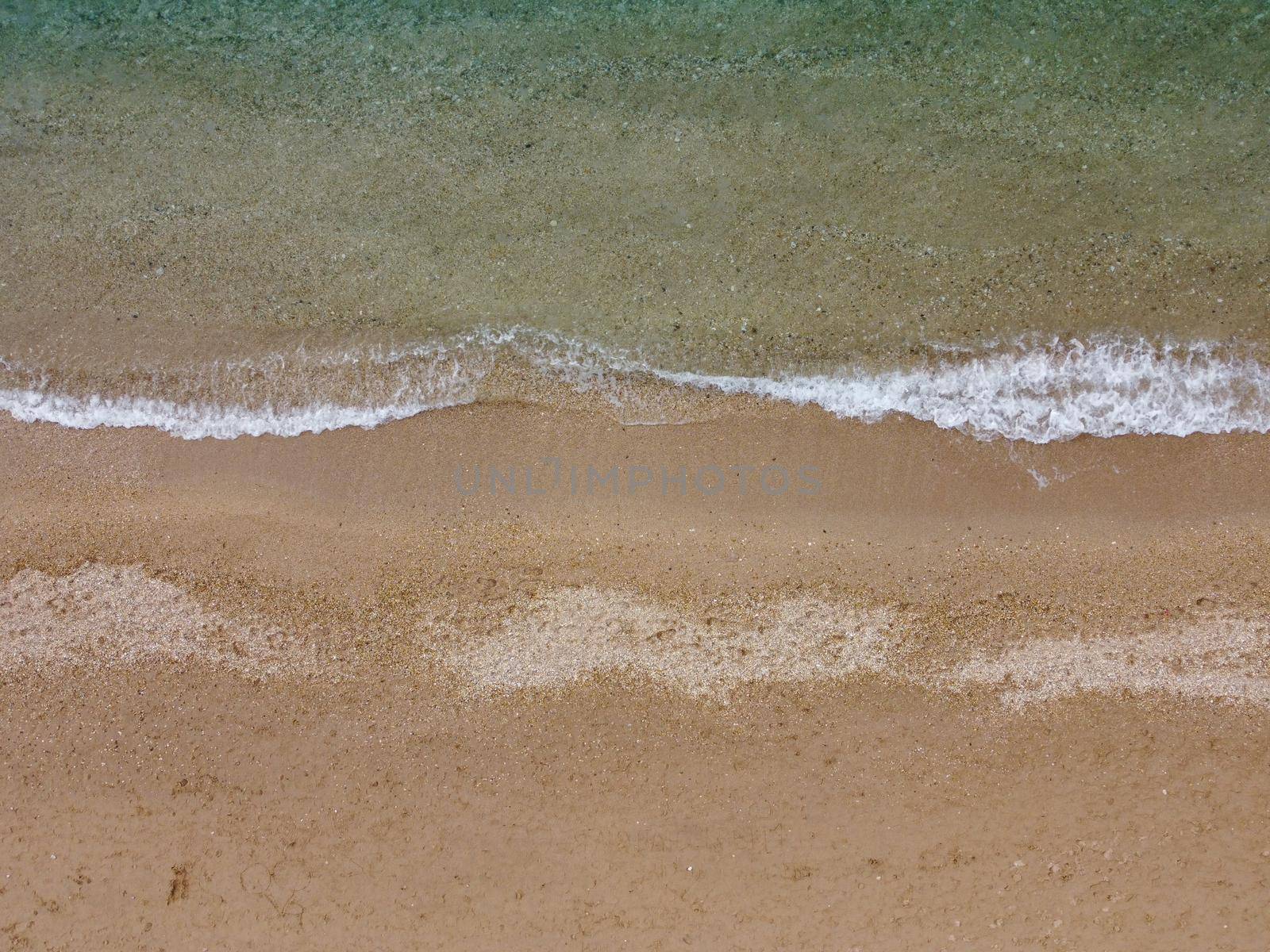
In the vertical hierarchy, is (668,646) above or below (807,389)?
below

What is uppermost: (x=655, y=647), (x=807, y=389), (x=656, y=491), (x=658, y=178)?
(x=658, y=178)

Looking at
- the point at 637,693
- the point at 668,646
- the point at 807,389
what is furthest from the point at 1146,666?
the point at 637,693

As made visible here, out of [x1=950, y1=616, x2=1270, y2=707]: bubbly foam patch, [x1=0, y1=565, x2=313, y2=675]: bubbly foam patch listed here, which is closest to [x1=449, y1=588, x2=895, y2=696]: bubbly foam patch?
[x1=950, y1=616, x2=1270, y2=707]: bubbly foam patch

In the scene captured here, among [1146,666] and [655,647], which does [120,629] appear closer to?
[655,647]

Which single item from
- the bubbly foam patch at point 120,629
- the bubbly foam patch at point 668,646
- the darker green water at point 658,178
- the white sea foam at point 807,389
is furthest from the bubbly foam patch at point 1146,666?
the bubbly foam patch at point 120,629

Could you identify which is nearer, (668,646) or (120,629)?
(668,646)

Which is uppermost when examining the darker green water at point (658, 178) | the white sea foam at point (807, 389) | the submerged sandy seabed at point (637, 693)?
the darker green water at point (658, 178)

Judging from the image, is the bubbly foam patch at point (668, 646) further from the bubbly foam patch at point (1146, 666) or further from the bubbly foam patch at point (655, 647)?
the bubbly foam patch at point (1146, 666)

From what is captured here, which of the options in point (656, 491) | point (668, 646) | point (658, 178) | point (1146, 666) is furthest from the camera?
point (658, 178)
